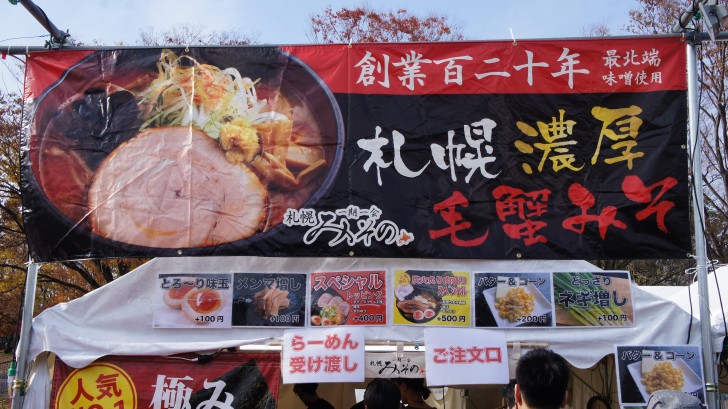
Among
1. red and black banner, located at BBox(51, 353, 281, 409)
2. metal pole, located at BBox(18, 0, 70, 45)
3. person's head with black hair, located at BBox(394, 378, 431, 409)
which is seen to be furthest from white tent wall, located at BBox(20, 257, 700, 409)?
metal pole, located at BBox(18, 0, 70, 45)

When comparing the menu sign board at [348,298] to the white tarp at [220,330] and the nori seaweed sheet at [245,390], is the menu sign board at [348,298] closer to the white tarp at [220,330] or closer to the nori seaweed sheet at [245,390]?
the white tarp at [220,330]

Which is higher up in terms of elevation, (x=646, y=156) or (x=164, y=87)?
(x=164, y=87)

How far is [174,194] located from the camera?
6000 millimetres

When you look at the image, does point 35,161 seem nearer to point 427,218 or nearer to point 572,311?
point 427,218

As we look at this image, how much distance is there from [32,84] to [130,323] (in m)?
2.48

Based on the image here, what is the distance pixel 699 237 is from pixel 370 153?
2928 mm

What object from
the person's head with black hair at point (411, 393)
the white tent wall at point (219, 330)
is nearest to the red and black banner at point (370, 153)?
the white tent wall at point (219, 330)

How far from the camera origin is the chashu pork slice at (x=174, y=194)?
593cm

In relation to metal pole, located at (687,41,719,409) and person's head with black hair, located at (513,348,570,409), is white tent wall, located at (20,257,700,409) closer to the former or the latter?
metal pole, located at (687,41,719,409)

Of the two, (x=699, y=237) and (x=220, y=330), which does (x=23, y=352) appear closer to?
(x=220, y=330)

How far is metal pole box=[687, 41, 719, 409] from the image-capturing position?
5.45 meters

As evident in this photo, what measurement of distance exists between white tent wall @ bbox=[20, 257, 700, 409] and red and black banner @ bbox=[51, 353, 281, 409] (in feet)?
0.38

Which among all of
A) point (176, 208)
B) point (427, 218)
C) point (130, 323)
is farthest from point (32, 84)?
point (427, 218)

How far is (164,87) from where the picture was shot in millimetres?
6219
